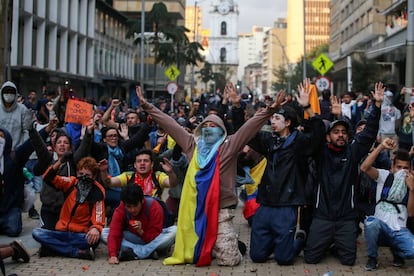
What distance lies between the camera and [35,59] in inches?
1446

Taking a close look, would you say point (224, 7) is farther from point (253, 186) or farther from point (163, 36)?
point (253, 186)

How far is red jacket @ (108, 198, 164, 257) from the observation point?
7945mm

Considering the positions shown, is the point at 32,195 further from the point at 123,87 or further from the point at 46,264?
the point at 123,87

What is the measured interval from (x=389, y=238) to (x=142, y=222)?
297cm

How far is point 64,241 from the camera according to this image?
8.16 meters

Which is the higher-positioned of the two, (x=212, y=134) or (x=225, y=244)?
(x=212, y=134)

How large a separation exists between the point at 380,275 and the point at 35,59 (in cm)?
3208

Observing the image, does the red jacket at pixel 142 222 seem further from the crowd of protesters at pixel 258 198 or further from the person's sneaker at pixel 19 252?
the person's sneaker at pixel 19 252

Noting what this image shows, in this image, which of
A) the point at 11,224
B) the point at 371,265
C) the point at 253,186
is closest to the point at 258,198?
the point at 371,265

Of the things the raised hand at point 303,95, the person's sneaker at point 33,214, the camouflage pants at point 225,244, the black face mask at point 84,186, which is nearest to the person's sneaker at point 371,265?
the camouflage pants at point 225,244

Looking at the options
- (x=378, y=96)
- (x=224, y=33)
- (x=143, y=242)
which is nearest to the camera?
(x=378, y=96)

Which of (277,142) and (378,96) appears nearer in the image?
(378,96)

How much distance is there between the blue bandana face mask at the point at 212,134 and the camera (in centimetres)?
792

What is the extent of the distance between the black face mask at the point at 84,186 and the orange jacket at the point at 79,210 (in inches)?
1.8
